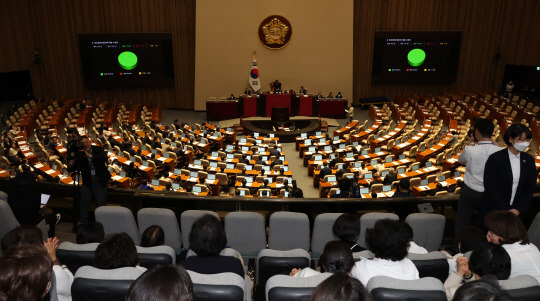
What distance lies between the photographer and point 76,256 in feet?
11.2

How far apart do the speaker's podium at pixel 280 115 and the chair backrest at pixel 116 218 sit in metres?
14.1

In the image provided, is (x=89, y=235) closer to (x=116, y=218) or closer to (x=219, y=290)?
(x=116, y=218)

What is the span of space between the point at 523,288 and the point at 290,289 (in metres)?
1.37

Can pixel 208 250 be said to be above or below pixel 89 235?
above

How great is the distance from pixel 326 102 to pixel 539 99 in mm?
9894

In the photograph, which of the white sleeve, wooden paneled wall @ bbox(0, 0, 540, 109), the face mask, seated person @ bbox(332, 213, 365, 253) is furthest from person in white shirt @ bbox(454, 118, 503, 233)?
wooden paneled wall @ bbox(0, 0, 540, 109)

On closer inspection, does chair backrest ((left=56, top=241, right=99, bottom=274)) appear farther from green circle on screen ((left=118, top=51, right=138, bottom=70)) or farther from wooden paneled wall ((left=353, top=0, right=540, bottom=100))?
wooden paneled wall ((left=353, top=0, right=540, bottom=100))

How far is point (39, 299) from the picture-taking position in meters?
2.18

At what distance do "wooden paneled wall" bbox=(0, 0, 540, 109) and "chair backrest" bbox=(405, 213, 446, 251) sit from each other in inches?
711

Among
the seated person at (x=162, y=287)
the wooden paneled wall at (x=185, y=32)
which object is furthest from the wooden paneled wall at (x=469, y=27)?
the seated person at (x=162, y=287)

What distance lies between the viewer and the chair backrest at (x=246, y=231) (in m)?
4.61

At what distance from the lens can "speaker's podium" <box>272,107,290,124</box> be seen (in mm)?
18547

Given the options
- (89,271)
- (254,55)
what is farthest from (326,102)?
(89,271)

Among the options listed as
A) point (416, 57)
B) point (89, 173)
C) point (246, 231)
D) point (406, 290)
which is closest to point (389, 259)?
point (406, 290)
